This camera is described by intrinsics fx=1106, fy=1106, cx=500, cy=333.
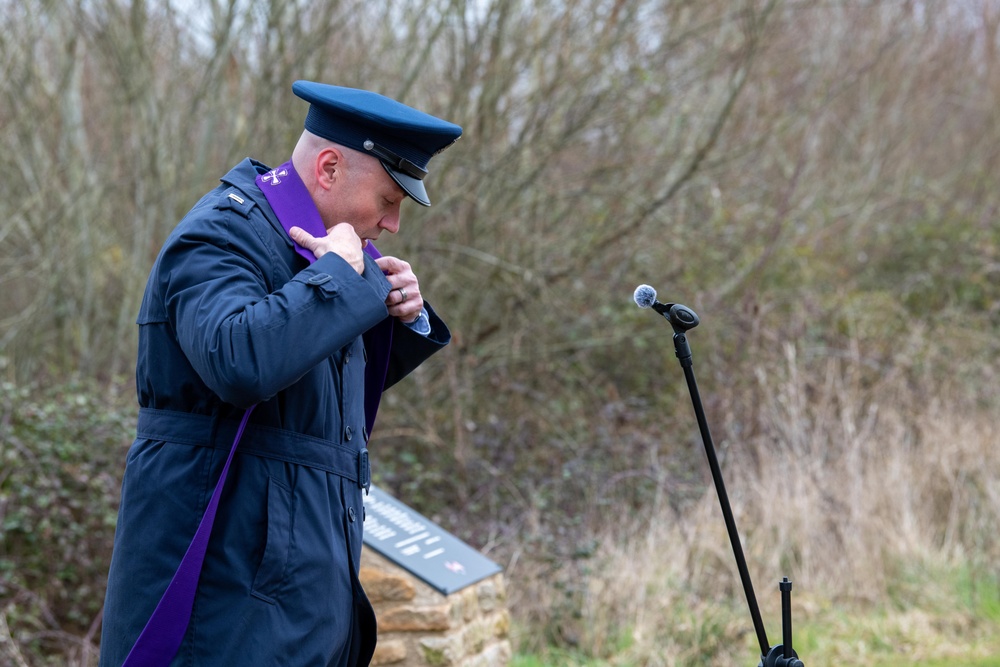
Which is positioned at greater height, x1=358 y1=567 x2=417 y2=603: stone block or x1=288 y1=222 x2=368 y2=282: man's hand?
x1=288 y1=222 x2=368 y2=282: man's hand

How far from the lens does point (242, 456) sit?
2.22 metres

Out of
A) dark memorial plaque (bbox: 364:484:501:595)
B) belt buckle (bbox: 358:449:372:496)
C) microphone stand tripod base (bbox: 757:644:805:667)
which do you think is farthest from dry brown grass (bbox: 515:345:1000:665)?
belt buckle (bbox: 358:449:372:496)

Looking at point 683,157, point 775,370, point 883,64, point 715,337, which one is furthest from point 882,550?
point 883,64

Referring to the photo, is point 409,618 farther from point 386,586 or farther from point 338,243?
point 338,243

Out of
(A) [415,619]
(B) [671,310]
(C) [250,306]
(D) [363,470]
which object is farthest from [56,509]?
(B) [671,310]

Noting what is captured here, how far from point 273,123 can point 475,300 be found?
214 cm

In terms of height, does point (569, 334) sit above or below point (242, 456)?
above

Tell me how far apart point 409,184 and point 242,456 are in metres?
0.71

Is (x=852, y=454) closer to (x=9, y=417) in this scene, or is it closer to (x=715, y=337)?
A: (x=715, y=337)

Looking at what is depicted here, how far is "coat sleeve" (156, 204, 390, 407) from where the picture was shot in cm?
200

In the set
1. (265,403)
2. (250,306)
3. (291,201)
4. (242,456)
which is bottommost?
(242,456)

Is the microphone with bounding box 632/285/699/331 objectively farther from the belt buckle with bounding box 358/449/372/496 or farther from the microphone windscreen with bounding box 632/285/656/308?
the belt buckle with bounding box 358/449/372/496

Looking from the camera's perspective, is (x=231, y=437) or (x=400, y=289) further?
(x=400, y=289)

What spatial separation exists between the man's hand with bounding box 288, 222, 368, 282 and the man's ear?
128 millimetres
